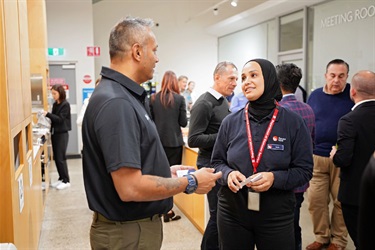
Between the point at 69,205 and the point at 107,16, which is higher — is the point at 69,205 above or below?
below

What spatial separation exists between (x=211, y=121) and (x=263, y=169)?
3.53ft

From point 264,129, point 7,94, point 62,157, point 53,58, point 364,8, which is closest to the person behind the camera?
point 7,94

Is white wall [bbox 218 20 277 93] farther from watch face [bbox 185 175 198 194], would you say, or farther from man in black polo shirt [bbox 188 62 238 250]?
watch face [bbox 185 175 198 194]

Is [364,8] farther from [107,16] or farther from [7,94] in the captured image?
[107,16]

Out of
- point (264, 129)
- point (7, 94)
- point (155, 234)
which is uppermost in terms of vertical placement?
point (7, 94)

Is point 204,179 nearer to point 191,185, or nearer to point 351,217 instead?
point 191,185

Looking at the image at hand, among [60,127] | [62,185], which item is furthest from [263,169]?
[62,185]

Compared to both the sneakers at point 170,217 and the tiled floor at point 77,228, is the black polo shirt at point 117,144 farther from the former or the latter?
the sneakers at point 170,217

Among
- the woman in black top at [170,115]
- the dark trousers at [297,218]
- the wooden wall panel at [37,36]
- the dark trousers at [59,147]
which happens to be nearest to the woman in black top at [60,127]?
the dark trousers at [59,147]

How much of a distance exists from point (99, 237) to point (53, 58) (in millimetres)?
7419

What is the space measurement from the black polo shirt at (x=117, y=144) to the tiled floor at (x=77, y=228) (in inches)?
88.3

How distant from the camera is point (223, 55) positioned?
10.5m

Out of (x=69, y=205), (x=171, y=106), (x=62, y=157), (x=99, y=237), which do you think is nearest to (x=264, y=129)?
(x=99, y=237)

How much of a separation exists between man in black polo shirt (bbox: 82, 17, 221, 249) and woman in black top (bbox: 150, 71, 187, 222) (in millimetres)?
2658
